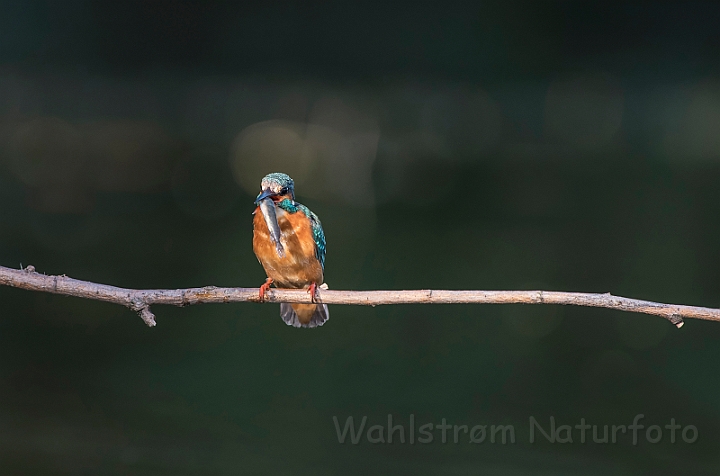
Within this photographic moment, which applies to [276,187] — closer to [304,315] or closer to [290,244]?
[290,244]

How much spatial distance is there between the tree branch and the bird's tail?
54 cm

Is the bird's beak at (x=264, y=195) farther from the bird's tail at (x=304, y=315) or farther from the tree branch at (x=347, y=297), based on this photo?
the bird's tail at (x=304, y=315)

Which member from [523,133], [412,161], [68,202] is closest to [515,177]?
[523,133]

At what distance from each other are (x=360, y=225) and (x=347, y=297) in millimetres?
3486

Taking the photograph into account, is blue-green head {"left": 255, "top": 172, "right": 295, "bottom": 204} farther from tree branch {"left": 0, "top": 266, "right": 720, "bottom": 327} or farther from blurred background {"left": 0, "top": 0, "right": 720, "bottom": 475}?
blurred background {"left": 0, "top": 0, "right": 720, "bottom": 475}

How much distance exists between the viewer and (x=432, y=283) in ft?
14.1

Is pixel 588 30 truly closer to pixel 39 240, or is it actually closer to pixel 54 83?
pixel 54 83

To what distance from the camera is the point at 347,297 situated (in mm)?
1283

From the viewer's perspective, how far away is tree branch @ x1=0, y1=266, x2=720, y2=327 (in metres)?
1.18

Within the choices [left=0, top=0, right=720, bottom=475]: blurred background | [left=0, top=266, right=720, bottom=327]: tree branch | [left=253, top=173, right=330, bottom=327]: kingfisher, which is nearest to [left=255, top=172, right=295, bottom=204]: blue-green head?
[left=253, top=173, right=330, bottom=327]: kingfisher

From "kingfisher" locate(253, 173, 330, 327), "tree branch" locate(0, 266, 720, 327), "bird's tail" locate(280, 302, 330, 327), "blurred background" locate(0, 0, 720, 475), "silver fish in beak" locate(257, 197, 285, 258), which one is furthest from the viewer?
"blurred background" locate(0, 0, 720, 475)

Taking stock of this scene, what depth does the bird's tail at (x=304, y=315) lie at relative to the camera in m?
1.91

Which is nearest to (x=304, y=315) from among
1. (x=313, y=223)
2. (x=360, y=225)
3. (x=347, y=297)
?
(x=313, y=223)

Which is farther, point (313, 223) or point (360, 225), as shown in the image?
point (360, 225)
